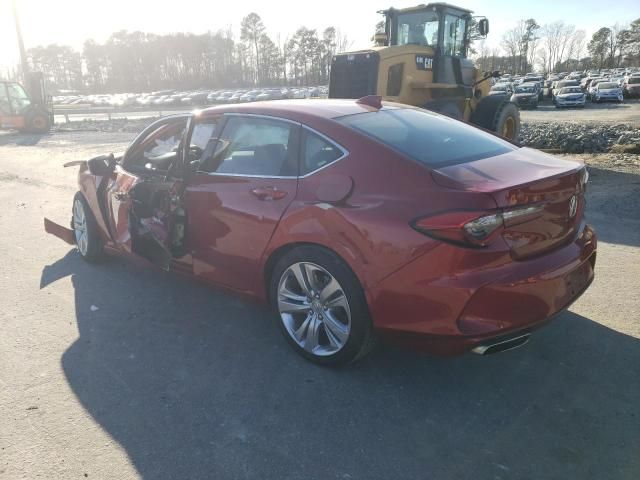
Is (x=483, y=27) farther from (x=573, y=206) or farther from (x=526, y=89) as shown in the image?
(x=526, y=89)

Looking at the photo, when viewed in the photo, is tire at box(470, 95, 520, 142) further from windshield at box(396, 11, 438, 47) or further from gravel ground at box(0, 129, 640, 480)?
gravel ground at box(0, 129, 640, 480)

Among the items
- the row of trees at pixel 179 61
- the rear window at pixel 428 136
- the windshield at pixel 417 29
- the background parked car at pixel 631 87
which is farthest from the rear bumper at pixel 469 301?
the row of trees at pixel 179 61

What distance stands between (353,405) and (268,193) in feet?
4.84

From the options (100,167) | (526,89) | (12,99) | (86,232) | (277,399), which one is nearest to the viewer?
(277,399)

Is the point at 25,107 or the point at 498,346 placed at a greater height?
the point at 498,346

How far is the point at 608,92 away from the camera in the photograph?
35.2m

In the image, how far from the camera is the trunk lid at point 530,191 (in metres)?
2.71

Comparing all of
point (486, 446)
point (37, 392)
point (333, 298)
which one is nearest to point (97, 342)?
point (37, 392)

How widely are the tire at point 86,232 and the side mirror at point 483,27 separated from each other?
868 cm

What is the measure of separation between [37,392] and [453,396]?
8.50 feet

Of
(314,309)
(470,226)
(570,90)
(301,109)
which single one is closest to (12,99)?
(301,109)

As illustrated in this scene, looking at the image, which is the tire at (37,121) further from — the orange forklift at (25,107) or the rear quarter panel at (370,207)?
the rear quarter panel at (370,207)

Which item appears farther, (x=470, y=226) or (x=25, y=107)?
(x=25, y=107)

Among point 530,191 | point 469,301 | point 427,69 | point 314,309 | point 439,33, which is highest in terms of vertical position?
point 439,33
